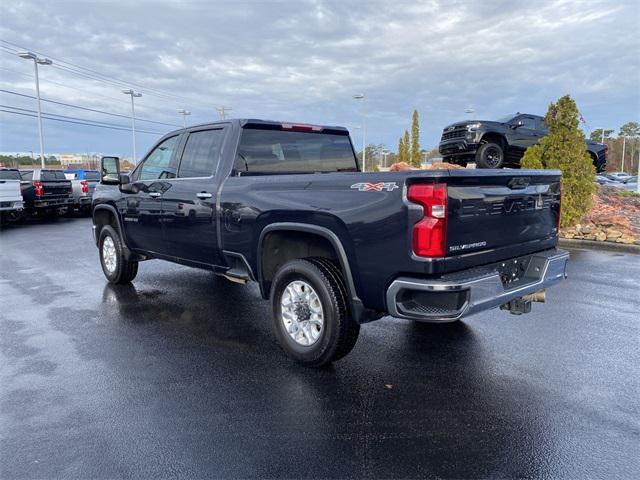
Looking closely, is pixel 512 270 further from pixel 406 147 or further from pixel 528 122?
pixel 406 147

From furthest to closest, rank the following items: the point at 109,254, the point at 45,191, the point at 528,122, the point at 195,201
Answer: the point at 45,191 → the point at 528,122 → the point at 109,254 → the point at 195,201

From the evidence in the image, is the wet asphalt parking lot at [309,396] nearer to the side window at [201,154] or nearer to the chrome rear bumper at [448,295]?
the chrome rear bumper at [448,295]

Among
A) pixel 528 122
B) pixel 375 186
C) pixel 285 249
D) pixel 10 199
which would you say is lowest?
pixel 285 249

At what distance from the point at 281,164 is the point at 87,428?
3.07 metres

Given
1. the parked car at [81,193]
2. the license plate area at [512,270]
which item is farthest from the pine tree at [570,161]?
the parked car at [81,193]

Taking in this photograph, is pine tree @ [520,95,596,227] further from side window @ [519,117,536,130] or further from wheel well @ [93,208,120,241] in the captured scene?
wheel well @ [93,208,120,241]

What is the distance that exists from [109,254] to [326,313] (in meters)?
4.51

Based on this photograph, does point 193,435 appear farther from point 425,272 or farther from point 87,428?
point 425,272

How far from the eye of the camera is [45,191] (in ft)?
55.7

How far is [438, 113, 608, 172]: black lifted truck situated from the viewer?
12672 millimetres

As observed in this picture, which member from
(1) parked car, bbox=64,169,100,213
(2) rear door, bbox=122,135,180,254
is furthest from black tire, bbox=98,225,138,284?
(1) parked car, bbox=64,169,100,213

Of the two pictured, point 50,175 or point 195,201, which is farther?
point 50,175

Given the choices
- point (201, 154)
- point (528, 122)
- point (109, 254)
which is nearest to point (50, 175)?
point (109, 254)

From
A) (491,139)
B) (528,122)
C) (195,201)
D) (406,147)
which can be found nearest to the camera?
(195,201)
